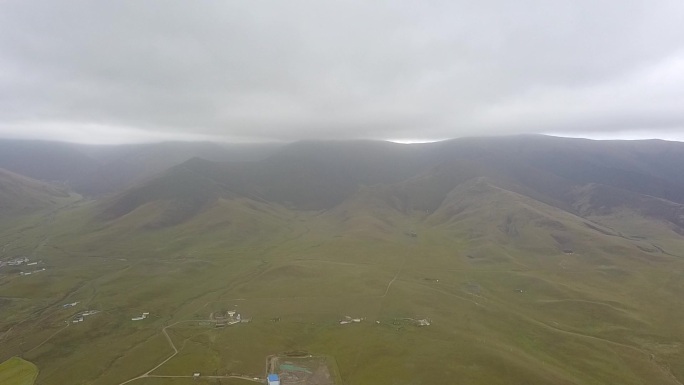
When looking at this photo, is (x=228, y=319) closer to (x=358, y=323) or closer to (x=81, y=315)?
(x=358, y=323)

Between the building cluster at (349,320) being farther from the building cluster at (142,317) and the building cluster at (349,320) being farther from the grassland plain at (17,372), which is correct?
the grassland plain at (17,372)

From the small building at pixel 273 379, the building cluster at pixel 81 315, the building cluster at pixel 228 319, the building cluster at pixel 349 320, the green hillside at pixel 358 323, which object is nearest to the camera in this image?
the small building at pixel 273 379

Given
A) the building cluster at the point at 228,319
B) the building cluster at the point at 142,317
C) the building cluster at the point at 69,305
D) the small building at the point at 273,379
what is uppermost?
the small building at the point at 273,379

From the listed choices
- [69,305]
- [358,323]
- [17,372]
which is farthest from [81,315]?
[358,323]

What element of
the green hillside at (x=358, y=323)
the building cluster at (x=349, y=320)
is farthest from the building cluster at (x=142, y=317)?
the building cluster at (x=349, y=320)

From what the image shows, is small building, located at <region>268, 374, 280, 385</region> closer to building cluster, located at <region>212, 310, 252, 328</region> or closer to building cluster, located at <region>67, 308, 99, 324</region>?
building cluster, located at <region>212, 310, 252, 328</region>

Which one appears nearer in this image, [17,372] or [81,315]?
[17,372]

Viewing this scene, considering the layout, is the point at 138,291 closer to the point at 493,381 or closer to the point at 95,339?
the point at 95,339

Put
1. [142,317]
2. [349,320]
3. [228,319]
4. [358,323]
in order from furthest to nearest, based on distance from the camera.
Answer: [142,317] < [228,319] < [349,320] < [358,323]
